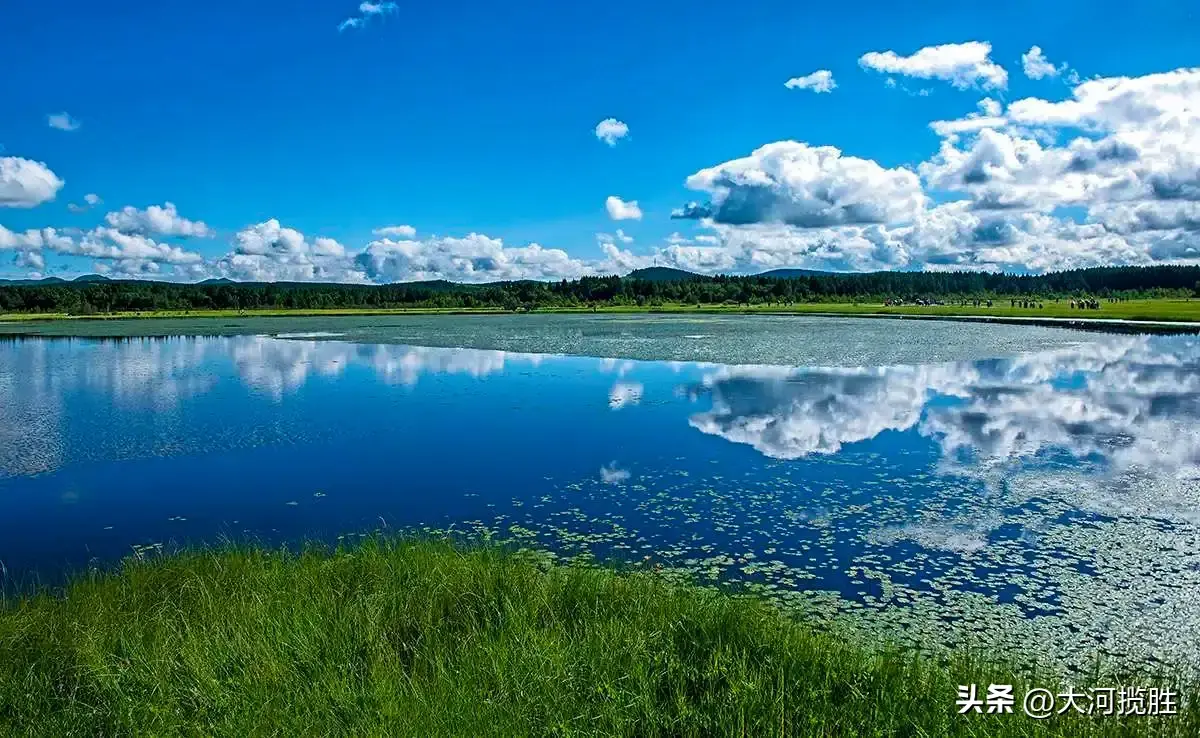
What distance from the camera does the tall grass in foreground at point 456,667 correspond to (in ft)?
17.5

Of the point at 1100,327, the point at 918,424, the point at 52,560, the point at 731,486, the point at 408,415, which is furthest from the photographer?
the point at 1100,327

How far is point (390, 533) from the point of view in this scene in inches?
436

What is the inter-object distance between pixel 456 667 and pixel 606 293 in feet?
586

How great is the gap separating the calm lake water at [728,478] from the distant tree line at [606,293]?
128393mm

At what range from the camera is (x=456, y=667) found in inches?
248

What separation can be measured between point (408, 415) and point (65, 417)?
1007cm

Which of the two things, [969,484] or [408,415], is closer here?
[969,484]

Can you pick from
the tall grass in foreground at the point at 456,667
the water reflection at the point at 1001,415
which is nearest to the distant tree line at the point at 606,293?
the water reflection at the point at 1001,415

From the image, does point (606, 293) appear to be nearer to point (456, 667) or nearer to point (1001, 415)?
point (1001, 415)

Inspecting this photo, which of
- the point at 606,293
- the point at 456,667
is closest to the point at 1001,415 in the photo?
the point at 456,667

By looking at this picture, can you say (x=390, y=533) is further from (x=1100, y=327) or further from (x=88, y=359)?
(x=1100, y=327)

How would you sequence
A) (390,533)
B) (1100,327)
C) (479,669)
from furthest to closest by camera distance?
(1100,327) → (390,533) → (479,669)

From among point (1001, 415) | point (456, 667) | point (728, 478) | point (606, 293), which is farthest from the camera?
point (606, 293)

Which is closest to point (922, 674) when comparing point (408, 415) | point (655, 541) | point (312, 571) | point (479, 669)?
point (479, 669)
